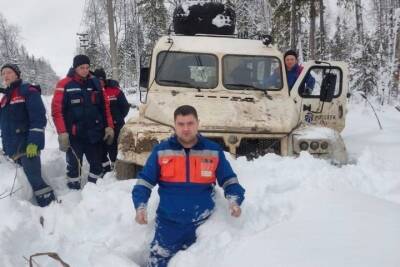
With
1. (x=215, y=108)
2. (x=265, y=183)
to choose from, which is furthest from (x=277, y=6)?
(x=265, y=183)

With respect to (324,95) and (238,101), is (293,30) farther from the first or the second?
(238,101)

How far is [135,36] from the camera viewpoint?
3425 centimetres

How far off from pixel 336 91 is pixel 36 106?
4.15m

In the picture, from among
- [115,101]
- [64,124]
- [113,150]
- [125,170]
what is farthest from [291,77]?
[64,124]

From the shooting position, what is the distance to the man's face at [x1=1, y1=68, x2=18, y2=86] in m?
4.83

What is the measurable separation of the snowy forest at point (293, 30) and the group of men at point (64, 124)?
880cm

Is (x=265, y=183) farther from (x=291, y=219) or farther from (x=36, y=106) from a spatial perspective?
(x=36, y=106)

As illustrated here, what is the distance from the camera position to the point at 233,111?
5312 millimetres

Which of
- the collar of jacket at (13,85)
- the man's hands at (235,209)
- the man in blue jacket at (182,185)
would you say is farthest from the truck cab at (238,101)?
the man's hands at (235,209)

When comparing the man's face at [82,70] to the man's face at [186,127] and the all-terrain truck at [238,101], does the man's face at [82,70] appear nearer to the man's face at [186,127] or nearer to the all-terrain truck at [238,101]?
the all-terrain truck at [238,101]

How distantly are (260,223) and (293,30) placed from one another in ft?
60.7

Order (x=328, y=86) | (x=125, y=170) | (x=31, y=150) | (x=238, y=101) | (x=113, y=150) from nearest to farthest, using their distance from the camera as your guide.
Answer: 1. (x=31, y=150)
2. (x=125, y=170)
3. (x=238, y=101)
4. (x=328, y=86)
5. (x=113, y=150)

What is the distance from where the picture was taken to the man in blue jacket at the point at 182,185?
3434 mm

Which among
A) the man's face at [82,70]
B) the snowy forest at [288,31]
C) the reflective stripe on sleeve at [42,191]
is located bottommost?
the reflective stripe on sleeve at [42,191]
